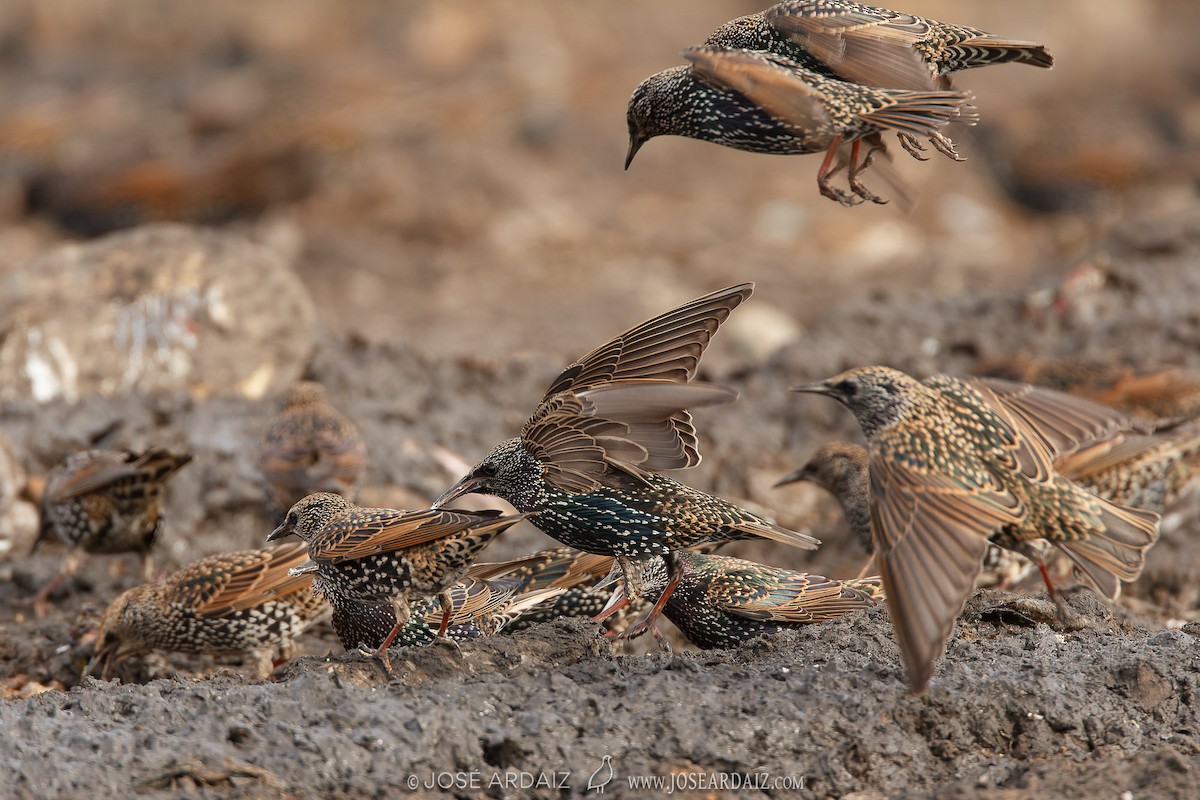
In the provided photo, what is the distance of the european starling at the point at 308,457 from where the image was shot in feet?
25.0

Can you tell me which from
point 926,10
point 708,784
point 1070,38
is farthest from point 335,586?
point 1070,38

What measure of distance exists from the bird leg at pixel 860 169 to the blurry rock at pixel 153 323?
5.03 m

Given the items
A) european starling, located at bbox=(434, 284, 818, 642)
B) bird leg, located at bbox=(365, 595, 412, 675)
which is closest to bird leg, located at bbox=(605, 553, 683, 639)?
european starling, located at bbox=(434, 284, 818, 642)

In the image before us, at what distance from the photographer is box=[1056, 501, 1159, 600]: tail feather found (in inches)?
209

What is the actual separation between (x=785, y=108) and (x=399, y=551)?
6.75 feet

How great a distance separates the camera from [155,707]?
4.86 metres

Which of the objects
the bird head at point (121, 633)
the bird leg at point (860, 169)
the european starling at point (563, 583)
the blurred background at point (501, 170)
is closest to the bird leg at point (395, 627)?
the european starling at point (563, 583)

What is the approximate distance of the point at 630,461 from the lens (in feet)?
18.0

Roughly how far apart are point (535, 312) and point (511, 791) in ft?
34.1

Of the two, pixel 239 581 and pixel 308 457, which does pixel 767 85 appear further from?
pixel 308 457

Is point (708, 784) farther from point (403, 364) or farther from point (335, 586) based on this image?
point (403, 364)

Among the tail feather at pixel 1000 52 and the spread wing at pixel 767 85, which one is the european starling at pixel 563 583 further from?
the tail feather at pixel 1000 52

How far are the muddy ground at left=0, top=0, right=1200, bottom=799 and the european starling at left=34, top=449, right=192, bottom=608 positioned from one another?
0.33 m

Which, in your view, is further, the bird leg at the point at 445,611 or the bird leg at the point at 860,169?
the bird leg at the point at 860,169
